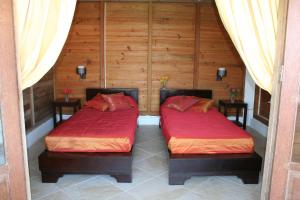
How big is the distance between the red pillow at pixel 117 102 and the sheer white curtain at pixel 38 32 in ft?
8.87

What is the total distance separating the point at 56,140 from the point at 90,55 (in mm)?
2545

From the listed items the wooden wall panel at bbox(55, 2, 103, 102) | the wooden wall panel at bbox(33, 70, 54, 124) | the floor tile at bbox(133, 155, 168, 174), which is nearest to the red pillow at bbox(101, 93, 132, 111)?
the wooden wall panel at bbox(55, 2, 103, 102)

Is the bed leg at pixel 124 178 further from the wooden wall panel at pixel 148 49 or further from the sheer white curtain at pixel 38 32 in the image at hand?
the wooden wall panel at pixel 148 49

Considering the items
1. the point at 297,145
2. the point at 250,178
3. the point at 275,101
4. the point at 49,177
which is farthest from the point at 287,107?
the point at 49,177

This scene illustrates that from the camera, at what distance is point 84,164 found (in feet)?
9.77

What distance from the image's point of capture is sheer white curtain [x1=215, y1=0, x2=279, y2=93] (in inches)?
76.4

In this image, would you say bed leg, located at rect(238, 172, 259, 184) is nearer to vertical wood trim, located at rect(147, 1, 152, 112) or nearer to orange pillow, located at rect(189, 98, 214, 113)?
orange pillow, located at rect(189, 98, 214, 113)

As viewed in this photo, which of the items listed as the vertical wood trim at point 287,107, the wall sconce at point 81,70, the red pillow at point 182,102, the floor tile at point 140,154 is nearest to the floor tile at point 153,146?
the floor tile at point 140,154

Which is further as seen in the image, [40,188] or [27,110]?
[27,110]

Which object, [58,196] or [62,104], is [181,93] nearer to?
[62,104]

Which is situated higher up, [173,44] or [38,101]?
[173,44]

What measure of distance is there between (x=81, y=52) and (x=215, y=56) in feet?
8.60

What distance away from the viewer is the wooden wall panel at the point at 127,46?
5.09 meters

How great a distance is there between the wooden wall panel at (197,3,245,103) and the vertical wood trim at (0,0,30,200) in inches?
158
